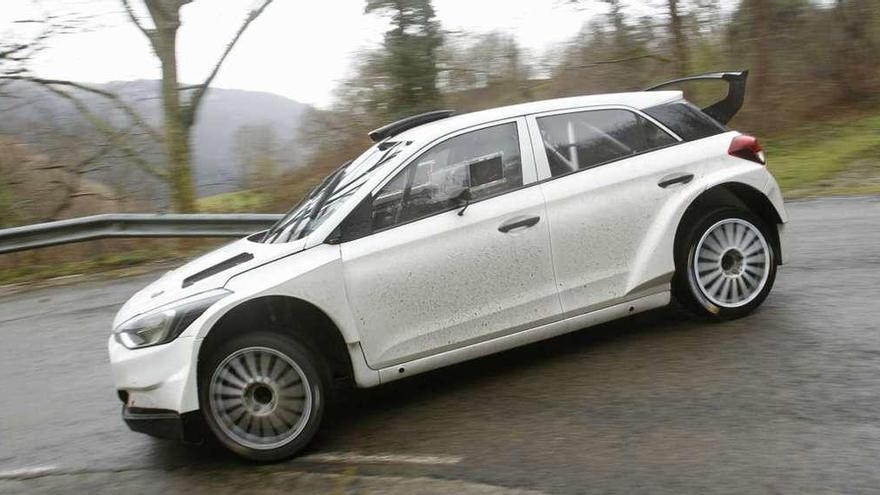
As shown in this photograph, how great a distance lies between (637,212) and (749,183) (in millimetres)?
967

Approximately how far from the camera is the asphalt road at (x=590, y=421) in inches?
165

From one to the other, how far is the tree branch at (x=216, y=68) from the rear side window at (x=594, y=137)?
12.1 m

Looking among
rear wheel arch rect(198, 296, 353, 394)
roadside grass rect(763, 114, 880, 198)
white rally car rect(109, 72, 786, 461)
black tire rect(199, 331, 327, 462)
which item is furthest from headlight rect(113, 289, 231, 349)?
roadside grass rect(763, 114, 880, 198)

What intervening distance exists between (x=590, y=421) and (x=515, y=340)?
82 centimetres

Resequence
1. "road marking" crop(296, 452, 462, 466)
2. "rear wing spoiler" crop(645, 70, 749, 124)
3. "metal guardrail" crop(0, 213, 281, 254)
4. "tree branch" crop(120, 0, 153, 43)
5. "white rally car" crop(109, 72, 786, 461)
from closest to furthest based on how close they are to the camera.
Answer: "road marking" crop(296, 452, 462, 466) < "white rally car" crop(109, 72, 786, 461) < "rear wing spoiler" crop(645, 70, 749, 124) < "metal guardrail" crop(0, 213, 281, 254) < "tree branch" crop(120, 0, 153, 43)

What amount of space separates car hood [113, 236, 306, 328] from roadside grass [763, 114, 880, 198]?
9.45 meters

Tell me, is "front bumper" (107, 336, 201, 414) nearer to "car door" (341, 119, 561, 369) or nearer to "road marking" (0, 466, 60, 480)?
"road marking" (0, 466, 60, 480)

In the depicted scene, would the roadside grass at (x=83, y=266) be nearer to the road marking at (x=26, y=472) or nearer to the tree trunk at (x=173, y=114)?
the tree trunk at (x=173, y=114)

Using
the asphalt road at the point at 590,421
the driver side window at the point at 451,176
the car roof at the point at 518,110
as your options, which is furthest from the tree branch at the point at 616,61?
the driver side window at the point at 451,176

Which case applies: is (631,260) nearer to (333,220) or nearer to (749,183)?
(749,183)

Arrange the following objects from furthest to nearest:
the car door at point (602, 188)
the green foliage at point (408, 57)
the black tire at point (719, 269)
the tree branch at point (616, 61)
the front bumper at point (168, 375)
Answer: the tree branch at point (616, 61) → the green foliage at point (408, 57) → the black tire at point (719, 269) → the car door at point (602, 188) → the front bumper at point (168, 375)

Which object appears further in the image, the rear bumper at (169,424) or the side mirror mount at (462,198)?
the side mirror mount at (462,198)

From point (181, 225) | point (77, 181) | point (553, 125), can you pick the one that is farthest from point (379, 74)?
point (553, 125)

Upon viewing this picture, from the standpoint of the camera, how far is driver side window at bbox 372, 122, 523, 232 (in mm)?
5305
